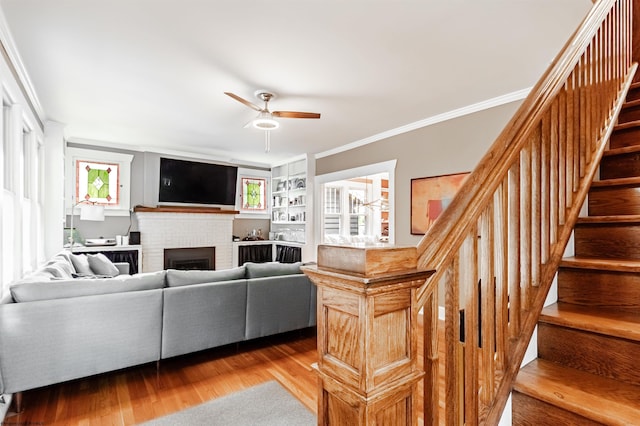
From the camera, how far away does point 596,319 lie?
117cm

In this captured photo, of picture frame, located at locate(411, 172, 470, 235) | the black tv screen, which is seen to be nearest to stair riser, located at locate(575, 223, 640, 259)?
picture frame, located at locate(411, 172, 470, 235)

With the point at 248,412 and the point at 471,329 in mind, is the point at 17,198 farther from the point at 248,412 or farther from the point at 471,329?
the point at 471,329

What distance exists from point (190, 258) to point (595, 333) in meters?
6.34

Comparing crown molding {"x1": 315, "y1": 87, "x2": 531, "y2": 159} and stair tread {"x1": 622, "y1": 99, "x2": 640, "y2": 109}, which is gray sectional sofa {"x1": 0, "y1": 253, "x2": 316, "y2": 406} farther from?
stair tread {"x1": 622, "y1": 99, "x2": 640, "y2": 109}

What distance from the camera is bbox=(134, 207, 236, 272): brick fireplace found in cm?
600

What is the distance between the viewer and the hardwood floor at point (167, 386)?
2127 millimetres

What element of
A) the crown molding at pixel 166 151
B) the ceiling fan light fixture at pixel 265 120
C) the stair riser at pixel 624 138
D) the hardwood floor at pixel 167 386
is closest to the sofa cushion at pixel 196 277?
the hardwood floor at pixel 167 386

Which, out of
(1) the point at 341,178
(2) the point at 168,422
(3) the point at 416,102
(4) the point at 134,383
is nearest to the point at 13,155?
(4) the point at 134,383

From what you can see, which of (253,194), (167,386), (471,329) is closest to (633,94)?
(471,329)

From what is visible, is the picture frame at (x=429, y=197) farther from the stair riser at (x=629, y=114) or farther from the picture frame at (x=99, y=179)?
the picture frame at (x=99, y=179)

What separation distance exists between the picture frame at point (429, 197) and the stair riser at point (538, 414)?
124 inches

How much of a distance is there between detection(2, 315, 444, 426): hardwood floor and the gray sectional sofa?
6.2 inches

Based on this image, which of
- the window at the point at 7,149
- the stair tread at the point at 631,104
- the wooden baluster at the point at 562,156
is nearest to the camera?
the wooden baluster at the point at 562,156

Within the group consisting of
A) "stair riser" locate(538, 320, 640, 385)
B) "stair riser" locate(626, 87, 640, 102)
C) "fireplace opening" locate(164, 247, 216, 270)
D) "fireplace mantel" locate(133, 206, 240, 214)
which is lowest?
"fireplace opening" locate(164, 247, 216, 270)
